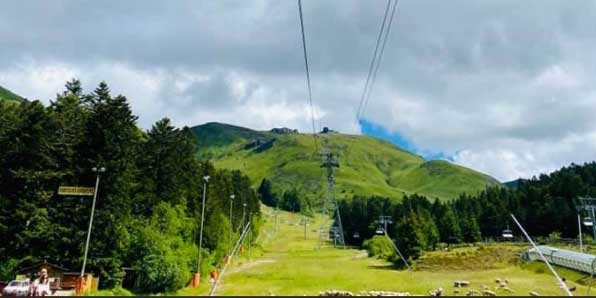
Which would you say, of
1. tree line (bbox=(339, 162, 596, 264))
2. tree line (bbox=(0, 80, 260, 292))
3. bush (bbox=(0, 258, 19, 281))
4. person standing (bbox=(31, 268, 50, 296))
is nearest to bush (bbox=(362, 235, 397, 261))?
tree line (bbox=(339, 162, 596, 264))

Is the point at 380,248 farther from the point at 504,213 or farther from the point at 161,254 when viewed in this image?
the point at 161,254

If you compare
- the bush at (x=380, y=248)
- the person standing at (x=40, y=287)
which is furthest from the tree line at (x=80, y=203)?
the bush at (x=380, y=248)

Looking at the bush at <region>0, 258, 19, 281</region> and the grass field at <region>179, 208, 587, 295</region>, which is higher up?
the bush at <region>0, 258, 19, 281</region>

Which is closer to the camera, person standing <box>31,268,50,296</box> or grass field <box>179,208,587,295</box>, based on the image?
person standing <box>31,268,50,296</box>

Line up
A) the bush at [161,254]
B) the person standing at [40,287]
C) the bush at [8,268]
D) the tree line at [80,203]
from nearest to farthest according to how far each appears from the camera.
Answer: the person standing at [40,287], the bush at [8,268], the tree line at [80,203], the bush at [161,254]

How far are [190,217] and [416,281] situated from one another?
30.5 metres

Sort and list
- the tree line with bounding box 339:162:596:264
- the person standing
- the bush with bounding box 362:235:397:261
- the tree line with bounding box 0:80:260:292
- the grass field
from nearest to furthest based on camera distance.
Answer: the person standing, the tree line with bounding box 0:80:260:292, the grass field, the bush with bounding box 362:235:397:261, the tree line with bounding box 339:162:596:264

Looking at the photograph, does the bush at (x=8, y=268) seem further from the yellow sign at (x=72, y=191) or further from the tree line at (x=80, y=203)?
the yellow sign at (x=72, y=191)

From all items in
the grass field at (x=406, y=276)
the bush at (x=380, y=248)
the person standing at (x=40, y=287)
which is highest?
the bush at (x=380, y=248)

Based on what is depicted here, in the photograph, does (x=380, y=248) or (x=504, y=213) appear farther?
(x=504, y=213)

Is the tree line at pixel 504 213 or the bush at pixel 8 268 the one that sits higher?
the tree line at pixel 504 213

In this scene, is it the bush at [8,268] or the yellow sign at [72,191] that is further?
the bush at [8,268]

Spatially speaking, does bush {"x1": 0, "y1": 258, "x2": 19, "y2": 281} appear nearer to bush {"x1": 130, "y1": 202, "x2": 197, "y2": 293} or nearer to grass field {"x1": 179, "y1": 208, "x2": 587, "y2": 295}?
bush {"x1": 130, "y1": 202, "x2": 197, "y2": 293}

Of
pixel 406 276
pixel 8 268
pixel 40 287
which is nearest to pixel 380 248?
pixel 406 276
